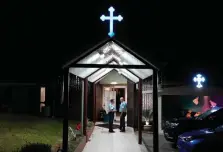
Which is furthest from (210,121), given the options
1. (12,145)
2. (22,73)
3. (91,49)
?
(22,73)

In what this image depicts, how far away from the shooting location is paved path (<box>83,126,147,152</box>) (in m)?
10.6

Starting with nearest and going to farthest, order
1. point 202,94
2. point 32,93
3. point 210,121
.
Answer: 1. point 210,121
2. point 202,94
3. point 32,93

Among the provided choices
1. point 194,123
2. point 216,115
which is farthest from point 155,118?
point 216,115

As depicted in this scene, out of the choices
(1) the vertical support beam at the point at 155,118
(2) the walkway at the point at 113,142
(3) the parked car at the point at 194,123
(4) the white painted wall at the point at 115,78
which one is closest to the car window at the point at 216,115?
(3) the parked car at the point at 194,123

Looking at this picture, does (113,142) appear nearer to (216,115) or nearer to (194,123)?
(194,123)

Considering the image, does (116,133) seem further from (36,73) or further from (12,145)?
(36,73)

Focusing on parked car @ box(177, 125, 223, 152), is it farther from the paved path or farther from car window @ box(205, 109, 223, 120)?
car window @ box(205, 109, 223, 120)

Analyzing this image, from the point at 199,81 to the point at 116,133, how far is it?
227 inches

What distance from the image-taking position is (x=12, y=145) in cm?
1002

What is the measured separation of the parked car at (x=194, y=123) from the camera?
1188 cm

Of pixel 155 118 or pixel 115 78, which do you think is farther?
pixel 115 78

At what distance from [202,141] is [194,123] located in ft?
14.3

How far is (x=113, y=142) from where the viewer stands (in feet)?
39.0

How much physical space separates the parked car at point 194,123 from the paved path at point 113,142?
158cm
